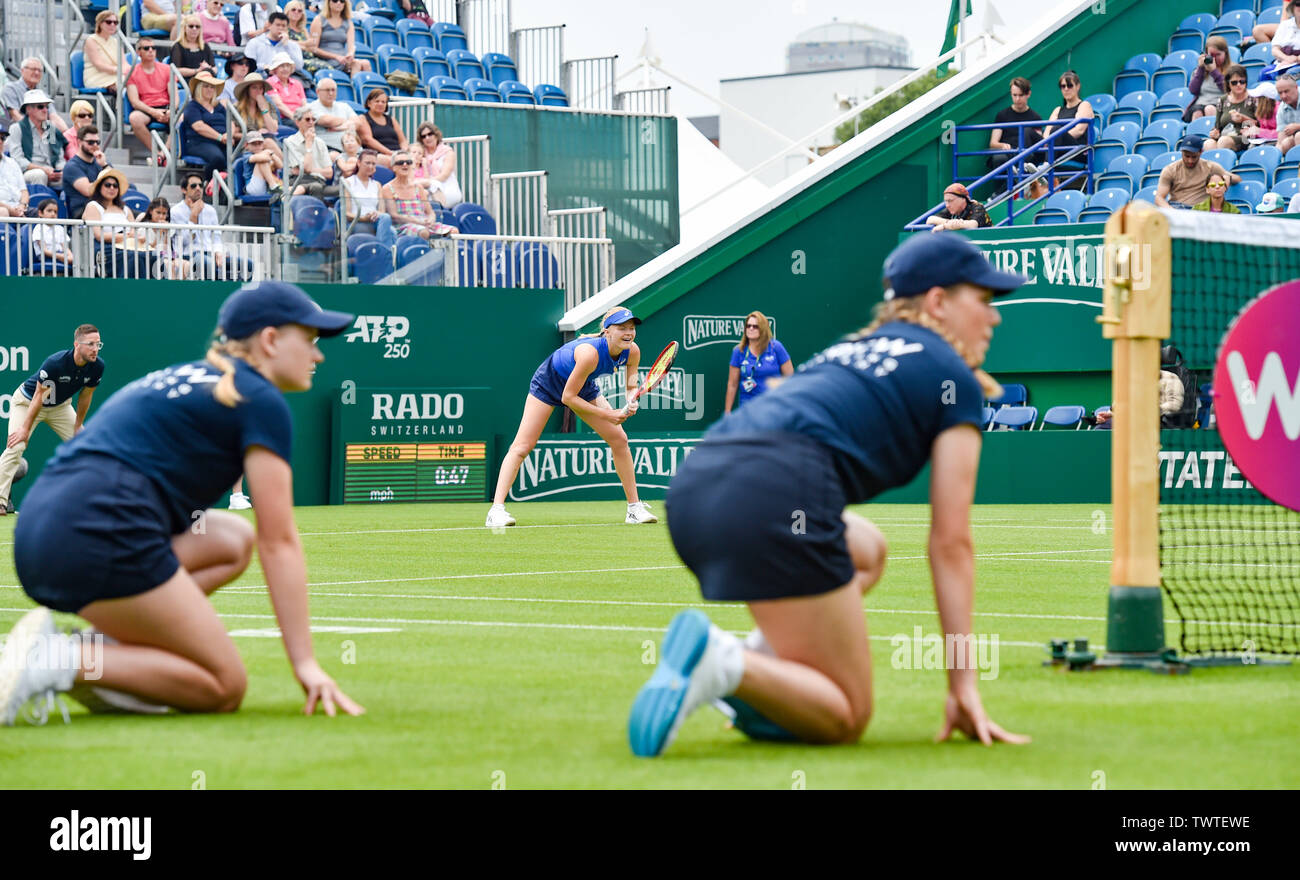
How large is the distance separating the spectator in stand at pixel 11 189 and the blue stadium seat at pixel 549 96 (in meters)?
9.78

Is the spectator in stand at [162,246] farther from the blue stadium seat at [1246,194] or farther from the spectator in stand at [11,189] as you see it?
the blue stadium seat at [1246,194]

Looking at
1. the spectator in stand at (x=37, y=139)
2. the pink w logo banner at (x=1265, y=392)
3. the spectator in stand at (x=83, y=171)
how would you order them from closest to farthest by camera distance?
1. the pink w logo banner at (x=1265, y=392)
2. the spectator in stand at (x=83, y=171)
3. the spectator in stand at (x=37, y=139)

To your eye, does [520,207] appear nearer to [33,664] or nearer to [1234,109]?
[1234,109]

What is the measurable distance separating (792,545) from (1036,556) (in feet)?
28.0

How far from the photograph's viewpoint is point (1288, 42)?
24094mm

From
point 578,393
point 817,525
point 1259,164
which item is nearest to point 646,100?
point 1259,164

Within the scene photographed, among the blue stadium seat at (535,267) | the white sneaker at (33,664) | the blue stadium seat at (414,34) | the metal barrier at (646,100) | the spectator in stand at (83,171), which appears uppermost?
the blue stadium seat at (414,34)

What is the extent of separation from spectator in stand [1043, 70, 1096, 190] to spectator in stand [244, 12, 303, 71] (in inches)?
397

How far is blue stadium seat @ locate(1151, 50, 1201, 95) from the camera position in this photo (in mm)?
26125

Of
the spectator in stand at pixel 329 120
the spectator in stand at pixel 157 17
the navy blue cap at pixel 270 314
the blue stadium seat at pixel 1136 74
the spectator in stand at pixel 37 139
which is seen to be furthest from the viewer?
the blue stadium seat at pixel 1136 74

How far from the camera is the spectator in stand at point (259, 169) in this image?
858 inches

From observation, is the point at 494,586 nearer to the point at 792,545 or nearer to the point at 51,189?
the point at 792,545

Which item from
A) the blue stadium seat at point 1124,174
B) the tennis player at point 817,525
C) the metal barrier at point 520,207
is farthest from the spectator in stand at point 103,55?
the tennis player at point 817,525

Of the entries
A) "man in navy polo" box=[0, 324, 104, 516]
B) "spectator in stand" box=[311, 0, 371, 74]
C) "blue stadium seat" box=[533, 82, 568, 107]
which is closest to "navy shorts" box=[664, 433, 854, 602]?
"man in navy polo" box=[0, 324, 104, 516]
